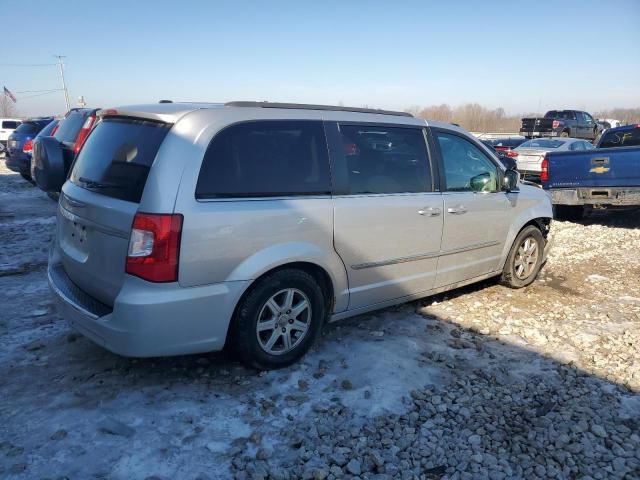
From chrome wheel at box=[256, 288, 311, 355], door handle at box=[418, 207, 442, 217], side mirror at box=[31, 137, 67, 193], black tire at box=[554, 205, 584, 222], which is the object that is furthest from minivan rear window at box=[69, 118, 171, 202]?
black tire at box=[554, 205, 584, 222]

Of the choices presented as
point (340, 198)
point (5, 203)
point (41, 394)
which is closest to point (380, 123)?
point (340, 198)

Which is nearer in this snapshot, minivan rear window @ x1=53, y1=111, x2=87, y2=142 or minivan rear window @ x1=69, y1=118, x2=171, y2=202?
minivan rear window @ x1=69, y1=118, x2=171, y2=202

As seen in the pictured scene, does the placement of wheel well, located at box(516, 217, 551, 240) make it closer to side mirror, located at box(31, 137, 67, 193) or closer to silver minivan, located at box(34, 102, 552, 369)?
silver minivan, located at box(34, 102, 552, 369)

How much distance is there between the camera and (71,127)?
987cm

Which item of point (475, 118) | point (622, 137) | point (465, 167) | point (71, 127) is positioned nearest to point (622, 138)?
point (622, 137)

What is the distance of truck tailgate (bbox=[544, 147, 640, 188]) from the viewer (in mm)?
7971

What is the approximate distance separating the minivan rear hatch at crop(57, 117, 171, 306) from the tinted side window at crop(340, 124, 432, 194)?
141 centimetres

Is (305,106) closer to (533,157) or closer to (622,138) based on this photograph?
(622,138)

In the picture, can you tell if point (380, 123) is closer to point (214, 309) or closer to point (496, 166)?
point (496, 166)

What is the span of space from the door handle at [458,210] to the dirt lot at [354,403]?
1.00 m

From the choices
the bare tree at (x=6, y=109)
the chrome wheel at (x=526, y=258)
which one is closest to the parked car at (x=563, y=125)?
the chrome wheel at (x=526, y=258)

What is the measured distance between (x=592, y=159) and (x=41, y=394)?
8.51 m

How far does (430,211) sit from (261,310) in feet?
5.73

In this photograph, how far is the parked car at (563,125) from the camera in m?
27.4
